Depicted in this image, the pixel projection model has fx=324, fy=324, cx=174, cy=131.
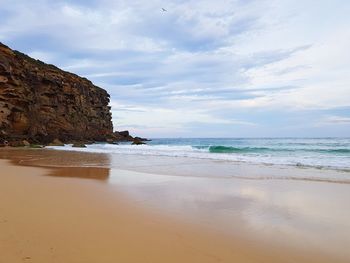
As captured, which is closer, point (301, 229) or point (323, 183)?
point (301, 229)

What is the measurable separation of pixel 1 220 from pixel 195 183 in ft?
17.7

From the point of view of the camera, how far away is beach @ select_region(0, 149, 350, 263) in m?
3.54

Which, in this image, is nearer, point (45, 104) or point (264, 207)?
point (264, 207)

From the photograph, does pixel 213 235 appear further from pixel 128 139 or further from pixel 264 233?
pixel 128 139

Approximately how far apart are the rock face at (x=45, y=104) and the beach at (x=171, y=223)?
101 ft

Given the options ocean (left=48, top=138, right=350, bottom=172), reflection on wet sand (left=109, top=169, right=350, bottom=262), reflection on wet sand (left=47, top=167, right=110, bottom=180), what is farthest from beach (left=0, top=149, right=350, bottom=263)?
ocean (left=48, top=138, right=350, bottom=172)

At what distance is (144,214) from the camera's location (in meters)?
5.30

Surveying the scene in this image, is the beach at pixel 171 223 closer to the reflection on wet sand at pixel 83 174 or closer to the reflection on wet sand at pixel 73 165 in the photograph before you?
the reflection on wet sand at pixel 83 174

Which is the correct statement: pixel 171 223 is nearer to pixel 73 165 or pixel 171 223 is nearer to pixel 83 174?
pixel 83 174

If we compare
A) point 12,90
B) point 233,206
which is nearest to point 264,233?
point 233,206

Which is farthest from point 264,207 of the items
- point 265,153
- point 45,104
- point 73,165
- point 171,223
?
point 45,104

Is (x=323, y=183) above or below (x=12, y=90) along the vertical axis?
below

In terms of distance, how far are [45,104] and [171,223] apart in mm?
42742

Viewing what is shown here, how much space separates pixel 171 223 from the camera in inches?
189
